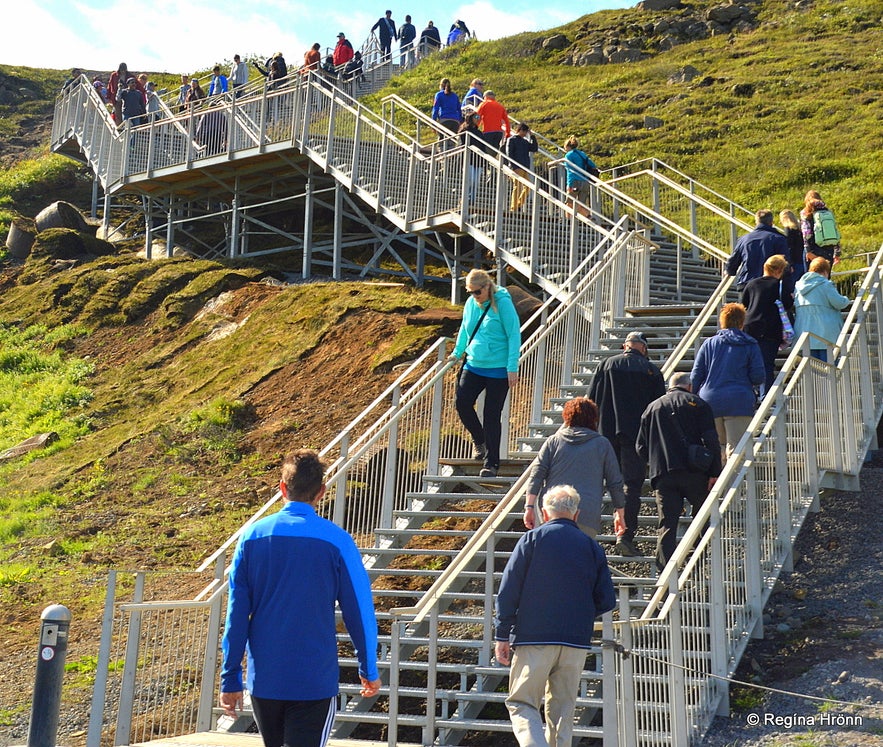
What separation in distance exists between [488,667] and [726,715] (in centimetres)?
181

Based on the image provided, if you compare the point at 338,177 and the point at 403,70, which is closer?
the point at 338,177

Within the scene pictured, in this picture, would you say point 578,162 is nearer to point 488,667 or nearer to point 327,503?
point 327,503

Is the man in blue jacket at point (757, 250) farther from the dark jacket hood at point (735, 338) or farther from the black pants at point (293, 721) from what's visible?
the black pants at point (293, 721)

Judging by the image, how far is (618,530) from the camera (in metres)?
9.84

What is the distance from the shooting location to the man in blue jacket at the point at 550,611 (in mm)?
7137

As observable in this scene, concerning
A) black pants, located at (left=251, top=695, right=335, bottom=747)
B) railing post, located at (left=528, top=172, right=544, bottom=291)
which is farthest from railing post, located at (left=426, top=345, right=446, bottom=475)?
black pants, located at (left=251, top=695, right=335, bottom=747)

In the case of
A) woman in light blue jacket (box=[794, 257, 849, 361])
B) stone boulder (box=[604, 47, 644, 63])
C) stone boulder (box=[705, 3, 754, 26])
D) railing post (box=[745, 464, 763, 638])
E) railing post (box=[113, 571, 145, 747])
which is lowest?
railing post (box=[113, 571, 145, 747])

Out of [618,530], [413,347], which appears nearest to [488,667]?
[618,530]

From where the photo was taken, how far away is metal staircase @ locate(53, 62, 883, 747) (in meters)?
8.76

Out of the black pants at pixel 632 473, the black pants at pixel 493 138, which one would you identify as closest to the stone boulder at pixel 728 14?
the black pants at pixel 493 138

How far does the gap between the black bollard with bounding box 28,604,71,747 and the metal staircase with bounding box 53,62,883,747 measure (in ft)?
2.61

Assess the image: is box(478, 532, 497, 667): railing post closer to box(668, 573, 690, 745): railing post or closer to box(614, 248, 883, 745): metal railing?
box(614, 248, 883, 745): metal railing

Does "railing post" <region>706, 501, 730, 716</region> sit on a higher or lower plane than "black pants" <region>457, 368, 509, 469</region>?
lower

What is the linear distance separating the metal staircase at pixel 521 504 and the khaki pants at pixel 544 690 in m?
0.21
